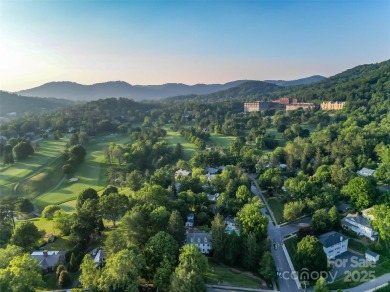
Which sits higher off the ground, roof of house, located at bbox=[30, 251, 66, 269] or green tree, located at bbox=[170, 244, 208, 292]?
green tree, located at bbox=[170, 244, 208, 292]

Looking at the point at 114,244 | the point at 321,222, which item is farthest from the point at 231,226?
the point at 114,244

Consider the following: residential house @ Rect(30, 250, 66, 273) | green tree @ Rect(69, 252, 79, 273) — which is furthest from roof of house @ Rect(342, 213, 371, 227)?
residential house @ Rect(30, 250, 66, 273)

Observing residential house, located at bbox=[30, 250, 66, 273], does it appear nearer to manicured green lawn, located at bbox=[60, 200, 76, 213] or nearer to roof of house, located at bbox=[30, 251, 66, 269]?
roof of house, located at bbox=[30, 251, 66, 269]

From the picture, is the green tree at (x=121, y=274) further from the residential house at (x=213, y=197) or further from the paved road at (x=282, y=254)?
the residential house at (x=213, y=197)

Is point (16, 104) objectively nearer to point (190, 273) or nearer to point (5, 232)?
point (5, 232)

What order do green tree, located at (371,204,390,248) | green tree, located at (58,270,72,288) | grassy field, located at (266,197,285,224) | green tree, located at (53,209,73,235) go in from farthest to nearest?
grassy field, located at (266,197,285,224) → green tree, located at (53,209,73,235) → green tree, located at (371,204,390,248) → green tree, located at (58,270,72,288)

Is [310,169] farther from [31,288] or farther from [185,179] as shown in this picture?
[31,288]
